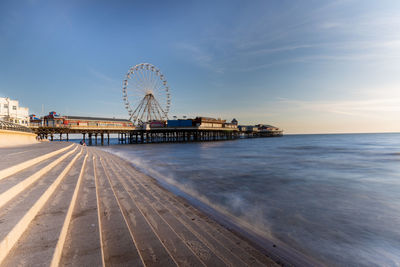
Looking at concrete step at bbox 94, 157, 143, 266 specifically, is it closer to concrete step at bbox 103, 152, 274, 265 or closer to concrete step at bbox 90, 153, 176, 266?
concrete step at bbox 90, 153, 176, 266

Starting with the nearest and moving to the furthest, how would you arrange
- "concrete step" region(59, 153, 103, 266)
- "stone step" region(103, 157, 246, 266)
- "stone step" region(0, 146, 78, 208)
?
"concrete step" region(59, 153, 103, 266) < "stone step" region(103, 157, 246, 266) < "stone step" region(0, 146, 78, 208)

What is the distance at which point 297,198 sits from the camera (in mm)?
8539

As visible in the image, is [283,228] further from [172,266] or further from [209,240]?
[172,266]

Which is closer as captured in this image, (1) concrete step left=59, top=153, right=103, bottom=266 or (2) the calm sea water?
(1) concrete step left=59, top=153, right=103, bottom=266

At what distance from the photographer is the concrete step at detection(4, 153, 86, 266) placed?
7.86 ft

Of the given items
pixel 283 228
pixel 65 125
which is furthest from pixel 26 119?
pixel 283 228

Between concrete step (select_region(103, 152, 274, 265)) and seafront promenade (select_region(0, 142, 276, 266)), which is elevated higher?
seafront promenade (select_region(0, 142, 276, 266))

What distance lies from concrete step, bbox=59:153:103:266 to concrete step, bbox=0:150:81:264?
2.17 feet

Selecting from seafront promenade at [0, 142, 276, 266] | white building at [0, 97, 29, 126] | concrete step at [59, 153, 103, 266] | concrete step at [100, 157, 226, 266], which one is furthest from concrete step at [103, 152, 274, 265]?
white building at [0, 97, 29, 126]

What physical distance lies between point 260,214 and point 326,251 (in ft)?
7.42

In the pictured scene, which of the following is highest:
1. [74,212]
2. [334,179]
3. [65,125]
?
[65,125]

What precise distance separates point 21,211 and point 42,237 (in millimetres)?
839

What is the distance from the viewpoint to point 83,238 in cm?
332

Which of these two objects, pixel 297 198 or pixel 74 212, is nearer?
pixel 74 212
